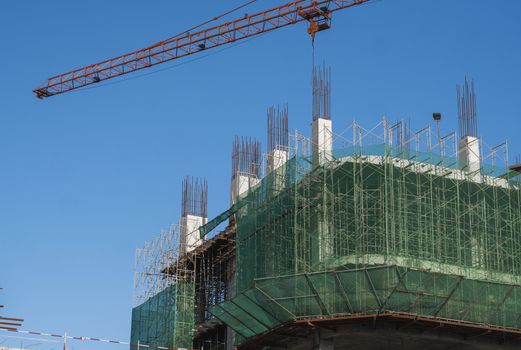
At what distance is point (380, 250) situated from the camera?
62531 millimetres

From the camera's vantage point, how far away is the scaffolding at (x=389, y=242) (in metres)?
60.9

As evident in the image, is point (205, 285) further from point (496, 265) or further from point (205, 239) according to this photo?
point (496, 265)

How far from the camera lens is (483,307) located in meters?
62.7

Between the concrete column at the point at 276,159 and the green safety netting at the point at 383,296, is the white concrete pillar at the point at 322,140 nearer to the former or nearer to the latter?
→ the concrete column at the point at 276,159

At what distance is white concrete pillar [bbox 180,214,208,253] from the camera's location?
85312 mm

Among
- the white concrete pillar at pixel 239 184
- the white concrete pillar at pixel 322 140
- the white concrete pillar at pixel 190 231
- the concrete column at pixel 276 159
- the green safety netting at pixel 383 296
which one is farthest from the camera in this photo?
the white concrete pillar at pixel 190 231

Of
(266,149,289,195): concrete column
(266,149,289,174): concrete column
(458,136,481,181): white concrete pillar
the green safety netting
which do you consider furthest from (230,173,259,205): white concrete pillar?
the green safety netting

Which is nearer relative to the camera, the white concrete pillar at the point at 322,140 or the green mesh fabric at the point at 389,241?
the green mesh fabric at the point at 389,241

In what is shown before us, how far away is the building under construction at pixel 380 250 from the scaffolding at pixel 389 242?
62mm

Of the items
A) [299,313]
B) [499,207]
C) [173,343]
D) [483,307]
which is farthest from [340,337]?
[173,343]

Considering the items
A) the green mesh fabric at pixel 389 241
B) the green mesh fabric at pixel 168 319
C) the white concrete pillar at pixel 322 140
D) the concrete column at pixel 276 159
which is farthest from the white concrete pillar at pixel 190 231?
the white concrete pillar at pixel 322 140

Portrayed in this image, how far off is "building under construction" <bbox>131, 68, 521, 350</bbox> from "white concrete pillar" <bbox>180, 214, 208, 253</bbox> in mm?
14304

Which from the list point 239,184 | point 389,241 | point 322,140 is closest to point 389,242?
point 389,241

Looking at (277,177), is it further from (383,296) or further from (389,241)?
(383,296)
